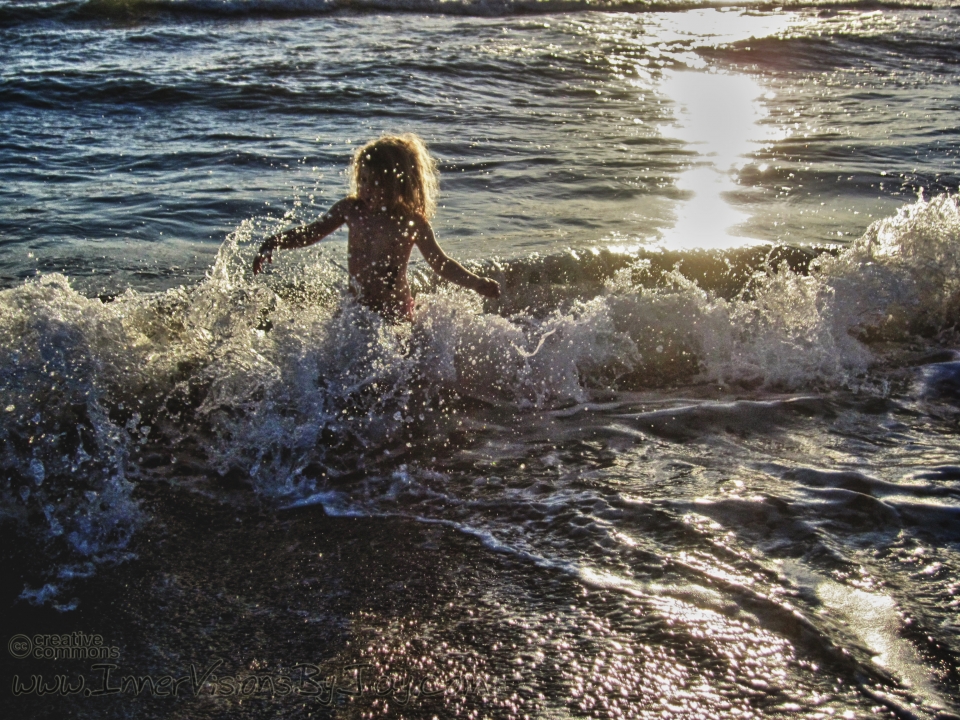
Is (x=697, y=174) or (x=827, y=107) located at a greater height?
(x=827, y=107)

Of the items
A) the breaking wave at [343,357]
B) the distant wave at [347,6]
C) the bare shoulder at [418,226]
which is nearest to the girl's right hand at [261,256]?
the breaking wave at [343,357]

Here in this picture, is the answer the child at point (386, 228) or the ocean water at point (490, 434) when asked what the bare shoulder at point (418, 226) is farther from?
the ocean water at point (490, 434)

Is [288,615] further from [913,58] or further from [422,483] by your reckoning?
[913,58]

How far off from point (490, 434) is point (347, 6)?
51.1ft

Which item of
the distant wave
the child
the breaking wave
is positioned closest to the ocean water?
the breaking wave

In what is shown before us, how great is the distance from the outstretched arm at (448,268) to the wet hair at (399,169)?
14 centimetres

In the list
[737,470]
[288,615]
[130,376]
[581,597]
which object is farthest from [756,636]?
[130,376]

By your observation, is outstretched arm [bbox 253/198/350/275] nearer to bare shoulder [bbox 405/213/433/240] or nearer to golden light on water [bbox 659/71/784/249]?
bare shoulder [bbox 405/213/433/240]

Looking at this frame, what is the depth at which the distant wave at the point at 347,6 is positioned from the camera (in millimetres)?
14297

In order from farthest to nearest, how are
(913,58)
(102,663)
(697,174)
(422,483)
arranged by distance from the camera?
(913,58) < (697,174) < (422,483) < (102,663)

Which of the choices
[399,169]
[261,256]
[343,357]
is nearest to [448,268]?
[399,169]

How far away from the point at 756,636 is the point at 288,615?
142cm

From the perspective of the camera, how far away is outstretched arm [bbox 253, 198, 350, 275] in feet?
14.5

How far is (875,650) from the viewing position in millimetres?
2328
